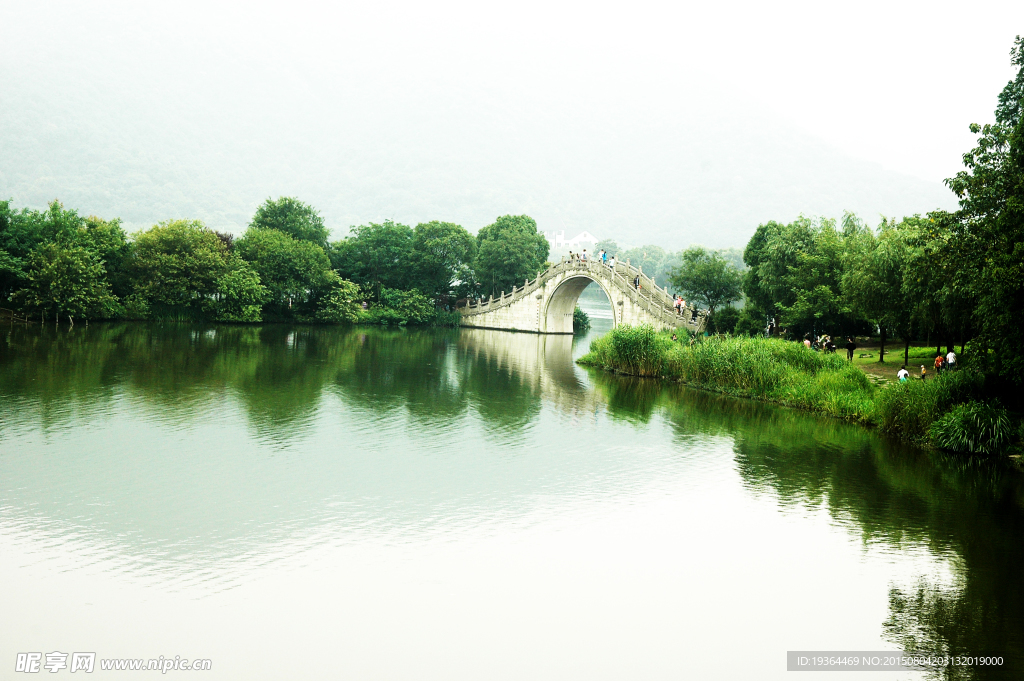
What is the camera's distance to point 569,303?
65.1 metres

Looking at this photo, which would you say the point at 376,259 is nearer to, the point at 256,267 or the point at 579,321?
the point at 256,267

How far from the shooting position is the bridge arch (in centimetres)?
6116

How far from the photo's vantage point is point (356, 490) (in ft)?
45.7

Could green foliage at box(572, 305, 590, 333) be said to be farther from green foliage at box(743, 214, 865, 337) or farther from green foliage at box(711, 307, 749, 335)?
green foliage at box(743, 214, 865, 337)

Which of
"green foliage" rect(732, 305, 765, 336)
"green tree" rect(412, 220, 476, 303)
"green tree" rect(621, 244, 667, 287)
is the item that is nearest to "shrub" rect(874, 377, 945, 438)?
"green foliage" rect(732, 305, 765, 336)

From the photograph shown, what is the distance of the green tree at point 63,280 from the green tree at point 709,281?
34.7 metres

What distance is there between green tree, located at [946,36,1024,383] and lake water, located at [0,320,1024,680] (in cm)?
300

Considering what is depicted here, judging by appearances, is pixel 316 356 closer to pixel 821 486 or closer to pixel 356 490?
pixel 356 490

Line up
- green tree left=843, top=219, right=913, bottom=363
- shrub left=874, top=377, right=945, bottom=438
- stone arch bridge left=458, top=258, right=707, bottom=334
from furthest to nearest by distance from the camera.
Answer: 1. stone arch bridge left=458, top=258, right=707, bottom=334
2. green tree left=843, top=219, right=913, bottom=363
3. shrub left=874, top=377, right=945, bottom=438

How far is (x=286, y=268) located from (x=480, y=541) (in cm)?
5019

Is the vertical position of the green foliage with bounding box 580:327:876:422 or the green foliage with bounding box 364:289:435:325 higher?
the green foliage with bounding box 364:289:435:325

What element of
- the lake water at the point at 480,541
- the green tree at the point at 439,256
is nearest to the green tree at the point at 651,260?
the green tree at the point at 439,256

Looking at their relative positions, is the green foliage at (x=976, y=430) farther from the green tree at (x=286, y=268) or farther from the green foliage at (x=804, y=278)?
the green tree at (x=286, y=268)

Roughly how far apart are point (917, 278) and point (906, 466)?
6357 mm
